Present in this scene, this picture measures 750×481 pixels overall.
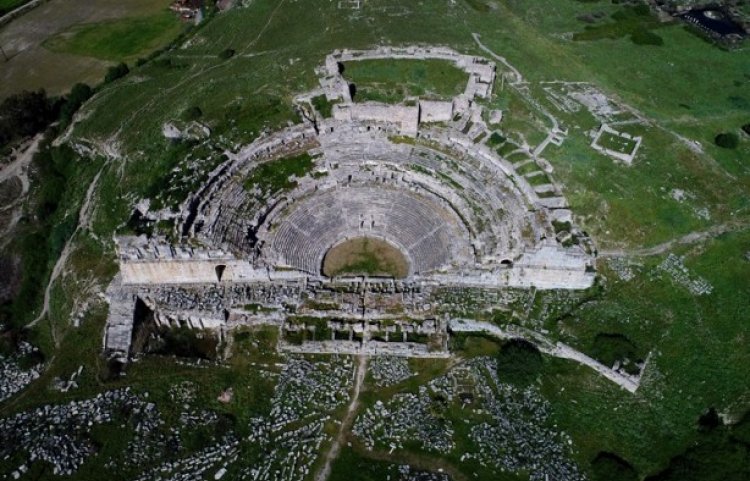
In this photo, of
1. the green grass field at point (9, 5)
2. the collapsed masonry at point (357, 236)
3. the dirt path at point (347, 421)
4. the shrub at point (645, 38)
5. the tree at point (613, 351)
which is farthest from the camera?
the green grass field at point (9, 5)

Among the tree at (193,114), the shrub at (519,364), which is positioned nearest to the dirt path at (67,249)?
the tree at (193,114)

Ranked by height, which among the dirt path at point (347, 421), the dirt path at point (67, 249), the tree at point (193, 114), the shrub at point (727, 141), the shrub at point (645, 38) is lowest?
the dirt path at point (347, 421)

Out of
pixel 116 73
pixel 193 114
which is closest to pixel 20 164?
pixel 116 73

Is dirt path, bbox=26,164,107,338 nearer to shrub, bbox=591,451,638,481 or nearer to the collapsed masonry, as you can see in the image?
the collapsed masonry

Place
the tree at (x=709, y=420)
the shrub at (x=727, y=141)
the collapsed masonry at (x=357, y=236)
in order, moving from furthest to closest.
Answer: the shrub at (x=727, y=141) < the collapsed masonry at (x=357, y=236) < the tree at (x=709, y=420)

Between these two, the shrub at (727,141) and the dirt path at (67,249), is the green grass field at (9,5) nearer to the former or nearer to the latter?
the dirt path at (67,249)

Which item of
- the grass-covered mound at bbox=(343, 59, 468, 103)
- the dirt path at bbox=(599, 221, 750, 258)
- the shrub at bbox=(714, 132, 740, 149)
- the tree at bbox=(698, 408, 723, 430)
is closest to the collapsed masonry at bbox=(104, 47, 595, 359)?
the dirt path at bbox=(599, 221, 750, 258)

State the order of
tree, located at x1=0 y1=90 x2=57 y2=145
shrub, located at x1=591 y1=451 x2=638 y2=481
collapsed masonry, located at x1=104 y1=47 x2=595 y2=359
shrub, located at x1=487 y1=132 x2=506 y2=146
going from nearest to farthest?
shrub, located at x1=591 y1=451 x2=638 y2=481 < collapsed masonry, located at x1=104 y1=47 x2=595 y2=359 < shrub, located at x1=487 y1=132 x2=506 y2=146 < tree, located at x1=0 y1=90 x2=57 y2=145
